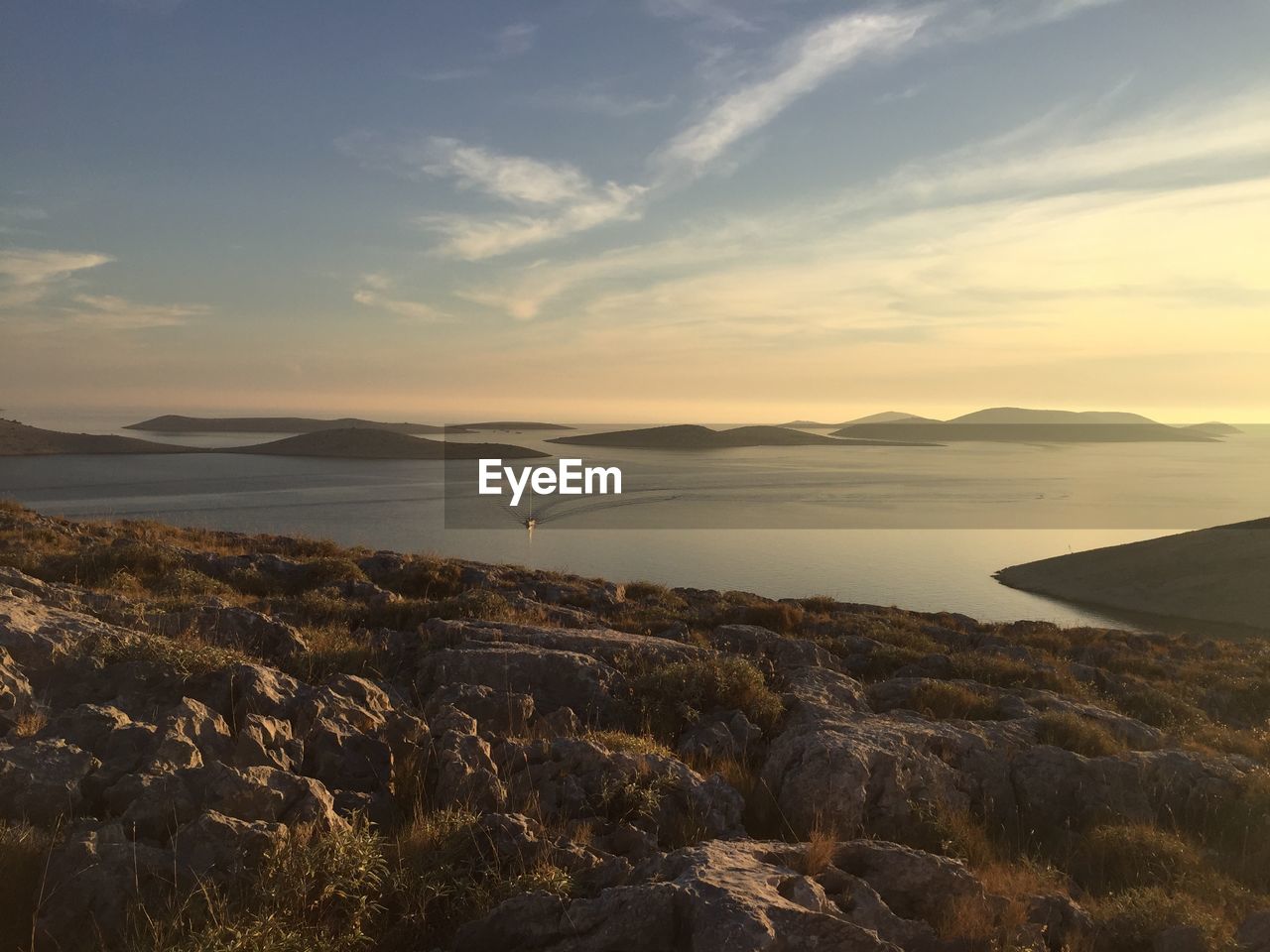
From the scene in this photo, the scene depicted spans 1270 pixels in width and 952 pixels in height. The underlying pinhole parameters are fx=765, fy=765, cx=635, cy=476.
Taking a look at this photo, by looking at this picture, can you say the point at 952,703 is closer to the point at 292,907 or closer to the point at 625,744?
the point at 625,744

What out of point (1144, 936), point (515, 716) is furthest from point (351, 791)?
point (1144, 936)

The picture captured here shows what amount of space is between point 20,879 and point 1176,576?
62.2m

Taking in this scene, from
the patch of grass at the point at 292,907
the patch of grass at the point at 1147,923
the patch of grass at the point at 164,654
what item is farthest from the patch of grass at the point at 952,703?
the patch of grass at the point at 164,654

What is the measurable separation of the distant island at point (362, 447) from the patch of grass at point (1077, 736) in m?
148

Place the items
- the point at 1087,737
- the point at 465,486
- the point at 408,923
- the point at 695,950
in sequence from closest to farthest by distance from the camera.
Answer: the point at 695,950 → the point at 408,923 → the point at 1087,737 → the point at 465,486

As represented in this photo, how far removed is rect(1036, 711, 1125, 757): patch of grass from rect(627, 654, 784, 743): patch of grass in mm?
3431

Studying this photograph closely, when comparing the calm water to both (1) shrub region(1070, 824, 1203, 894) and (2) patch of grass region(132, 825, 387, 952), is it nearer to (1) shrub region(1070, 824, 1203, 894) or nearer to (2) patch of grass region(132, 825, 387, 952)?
(1) shrub region(1070, 824, 1203, 894)

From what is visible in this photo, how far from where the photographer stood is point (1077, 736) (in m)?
9.66

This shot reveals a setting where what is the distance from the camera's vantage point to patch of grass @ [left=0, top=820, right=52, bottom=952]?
417cm

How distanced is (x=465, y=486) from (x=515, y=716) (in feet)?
309

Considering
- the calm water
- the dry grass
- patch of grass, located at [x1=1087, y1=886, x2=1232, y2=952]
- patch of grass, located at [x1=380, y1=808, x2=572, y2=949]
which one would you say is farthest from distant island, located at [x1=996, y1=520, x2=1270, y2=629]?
patch of grass, located at [x1=380, y1=808, x2=572, y2=949]

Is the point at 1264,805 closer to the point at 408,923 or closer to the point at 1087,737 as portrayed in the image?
the point at 1087,737

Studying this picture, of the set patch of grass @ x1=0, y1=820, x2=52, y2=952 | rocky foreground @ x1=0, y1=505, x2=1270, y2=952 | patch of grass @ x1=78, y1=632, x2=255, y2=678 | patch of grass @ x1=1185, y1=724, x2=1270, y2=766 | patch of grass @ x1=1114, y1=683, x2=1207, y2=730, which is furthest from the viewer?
patch of grass @ x1=1114, y1=683, x2=1207, y2=730

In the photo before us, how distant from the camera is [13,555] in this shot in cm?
1435
